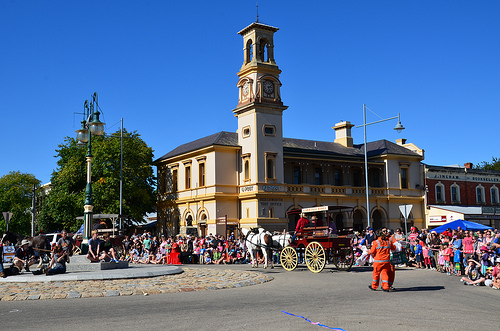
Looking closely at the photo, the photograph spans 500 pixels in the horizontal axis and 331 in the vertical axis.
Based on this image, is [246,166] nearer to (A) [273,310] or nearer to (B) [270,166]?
(B) [270,166]

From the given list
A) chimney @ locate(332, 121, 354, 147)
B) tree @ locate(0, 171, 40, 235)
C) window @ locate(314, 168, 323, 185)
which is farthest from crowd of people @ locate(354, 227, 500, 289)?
tree @ locate(0, 171, 40, 235)

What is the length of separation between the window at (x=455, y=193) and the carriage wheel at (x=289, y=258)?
123 ft

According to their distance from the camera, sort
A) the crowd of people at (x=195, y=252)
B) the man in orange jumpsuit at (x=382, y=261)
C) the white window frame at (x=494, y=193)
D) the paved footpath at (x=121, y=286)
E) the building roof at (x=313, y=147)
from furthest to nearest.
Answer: the white window frame at (x=494, y=193), the building roof at (x=313, y=147), the crowd of people at (x=195, y=252), the man in orange jumpsuit at (x=382, y=261), the paved footpath at (x=121, y=286)

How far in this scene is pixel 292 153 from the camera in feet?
159

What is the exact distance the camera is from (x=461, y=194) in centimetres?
5503

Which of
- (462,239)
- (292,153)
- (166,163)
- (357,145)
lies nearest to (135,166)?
(166,163)

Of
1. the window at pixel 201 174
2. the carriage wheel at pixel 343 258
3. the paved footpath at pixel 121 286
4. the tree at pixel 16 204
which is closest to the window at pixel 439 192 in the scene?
the window at pixel 201 174

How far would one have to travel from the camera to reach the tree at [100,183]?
46.4 metres

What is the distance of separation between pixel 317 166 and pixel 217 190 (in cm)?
1100

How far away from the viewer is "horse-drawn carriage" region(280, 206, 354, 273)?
67.8ft

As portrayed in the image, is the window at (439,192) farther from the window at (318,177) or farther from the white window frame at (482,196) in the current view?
the window at (318,177)

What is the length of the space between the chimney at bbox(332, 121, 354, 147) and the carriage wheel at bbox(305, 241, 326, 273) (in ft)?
120

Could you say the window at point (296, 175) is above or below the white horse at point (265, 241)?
above

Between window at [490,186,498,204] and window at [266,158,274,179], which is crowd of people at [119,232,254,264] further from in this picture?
window at [490,186,498,204]
